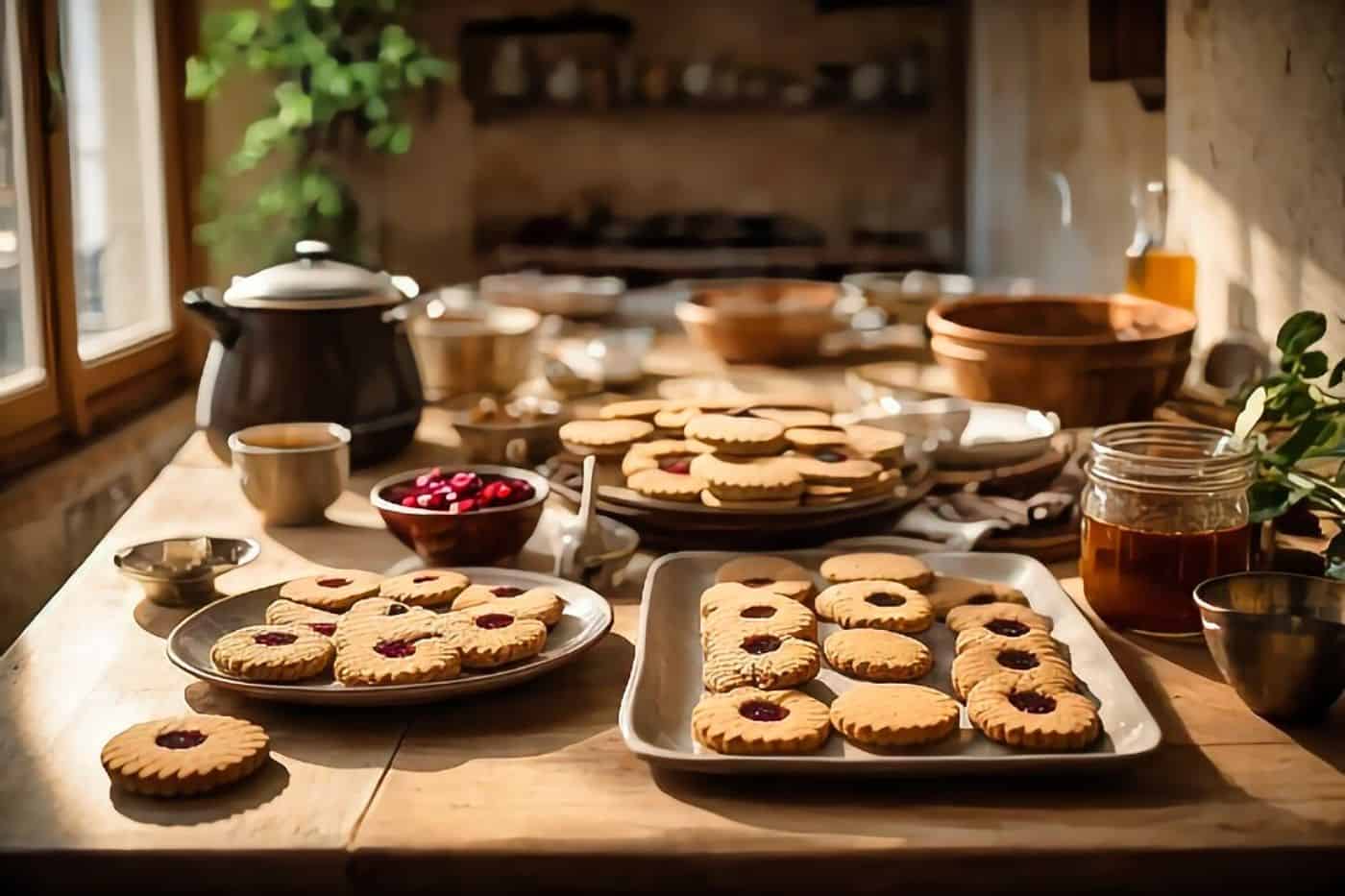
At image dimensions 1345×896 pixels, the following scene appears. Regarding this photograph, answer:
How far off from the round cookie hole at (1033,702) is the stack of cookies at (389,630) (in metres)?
0.34

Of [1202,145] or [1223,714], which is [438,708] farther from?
[1202,145]

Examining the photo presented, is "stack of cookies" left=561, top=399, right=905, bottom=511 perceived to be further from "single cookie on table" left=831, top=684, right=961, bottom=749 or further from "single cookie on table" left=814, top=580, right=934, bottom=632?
"single cookie on table" left=831, top=684, right=961, bottom=749

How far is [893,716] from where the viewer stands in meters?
0.91

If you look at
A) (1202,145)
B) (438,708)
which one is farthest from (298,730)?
(1202,145)

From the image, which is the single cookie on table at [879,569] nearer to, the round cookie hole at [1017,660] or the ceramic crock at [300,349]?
the round cookie hole at [1017,660]

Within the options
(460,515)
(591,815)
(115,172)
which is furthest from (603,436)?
(115,172)

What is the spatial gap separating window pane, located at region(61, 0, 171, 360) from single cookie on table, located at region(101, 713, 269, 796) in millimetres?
1638

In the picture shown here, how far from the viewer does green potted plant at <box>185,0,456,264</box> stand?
3.02 m

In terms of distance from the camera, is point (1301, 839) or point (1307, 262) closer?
point (1301, 839)

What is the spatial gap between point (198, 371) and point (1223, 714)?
7.96 ft

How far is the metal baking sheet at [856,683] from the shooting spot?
2.84 ft

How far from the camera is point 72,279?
218 centimetres

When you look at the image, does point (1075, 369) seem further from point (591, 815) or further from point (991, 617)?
point (591, 815)

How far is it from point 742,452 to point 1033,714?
1.89ft
